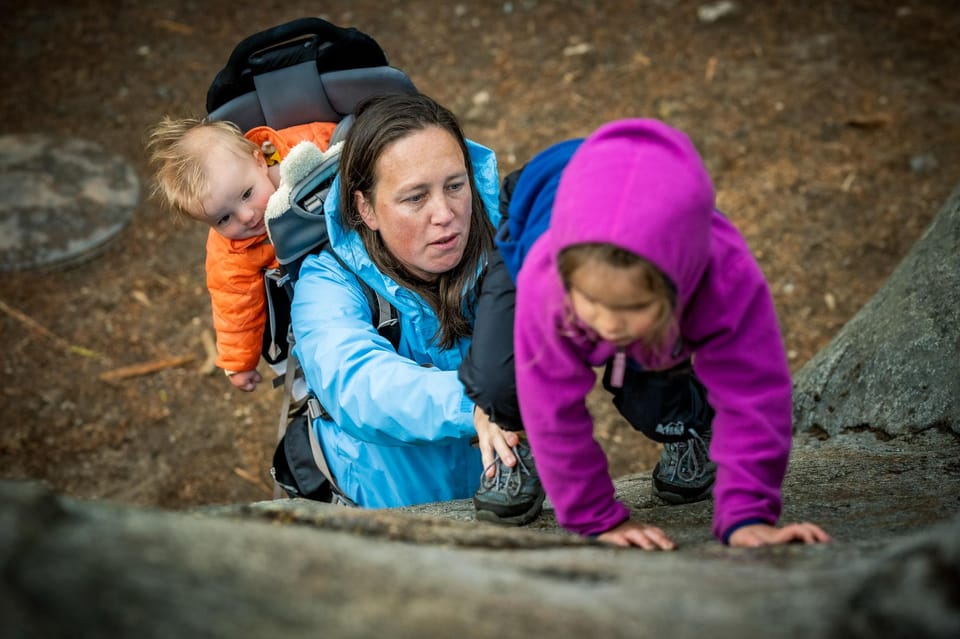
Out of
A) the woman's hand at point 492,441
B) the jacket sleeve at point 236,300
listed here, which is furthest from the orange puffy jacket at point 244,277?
the woman's hand at point 492,441

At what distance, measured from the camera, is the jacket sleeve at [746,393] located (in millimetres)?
1912

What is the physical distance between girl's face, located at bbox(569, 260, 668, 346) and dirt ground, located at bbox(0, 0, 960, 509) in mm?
3245

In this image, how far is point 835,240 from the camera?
574 centimetres

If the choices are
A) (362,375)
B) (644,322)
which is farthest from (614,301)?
(362,375)

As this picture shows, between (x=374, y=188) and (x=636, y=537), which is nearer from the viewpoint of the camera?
(x=636, y=537)

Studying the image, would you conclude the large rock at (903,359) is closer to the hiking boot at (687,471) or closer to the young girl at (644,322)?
the hiking boot at (687,471)

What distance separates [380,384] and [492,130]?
4.51m

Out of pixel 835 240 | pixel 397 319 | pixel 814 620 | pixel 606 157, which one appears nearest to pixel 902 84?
pixel 835 240

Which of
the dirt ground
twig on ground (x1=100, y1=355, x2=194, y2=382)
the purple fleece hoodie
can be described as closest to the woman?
the purple fleece hoodie

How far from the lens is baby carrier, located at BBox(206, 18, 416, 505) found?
11.1 feet

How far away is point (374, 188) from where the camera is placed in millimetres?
3002

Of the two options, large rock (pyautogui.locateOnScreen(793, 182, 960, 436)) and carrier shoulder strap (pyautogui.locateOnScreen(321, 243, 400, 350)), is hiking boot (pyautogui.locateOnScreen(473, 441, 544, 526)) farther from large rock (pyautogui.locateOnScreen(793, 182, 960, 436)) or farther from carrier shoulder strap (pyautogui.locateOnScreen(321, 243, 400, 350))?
large rock (pyautogui.locateOnScreen(793, 182, 960, 436))

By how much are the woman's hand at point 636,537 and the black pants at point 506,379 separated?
0.40m

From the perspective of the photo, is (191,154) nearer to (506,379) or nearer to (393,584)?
(506,379)
